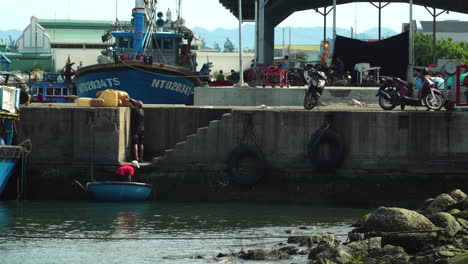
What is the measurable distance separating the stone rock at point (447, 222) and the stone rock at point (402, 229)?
382 mm

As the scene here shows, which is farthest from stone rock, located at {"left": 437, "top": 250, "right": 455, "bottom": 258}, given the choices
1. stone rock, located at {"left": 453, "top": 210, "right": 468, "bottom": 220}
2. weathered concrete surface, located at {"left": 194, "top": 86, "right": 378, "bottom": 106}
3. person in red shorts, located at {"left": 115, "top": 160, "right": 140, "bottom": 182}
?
weathered concrete surface, located at {"left": 194, "top": 86, "right": 378, "bottom": 106}

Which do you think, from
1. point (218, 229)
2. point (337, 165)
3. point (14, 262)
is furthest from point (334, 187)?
point (14, 262)

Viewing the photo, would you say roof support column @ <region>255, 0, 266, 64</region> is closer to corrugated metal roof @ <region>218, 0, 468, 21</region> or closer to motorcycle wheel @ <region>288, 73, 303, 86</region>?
corrugated metal roof @ <region>218, 0, 468, 21</region>

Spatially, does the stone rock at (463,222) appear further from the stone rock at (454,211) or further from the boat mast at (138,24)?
the boat mast at (138,24)

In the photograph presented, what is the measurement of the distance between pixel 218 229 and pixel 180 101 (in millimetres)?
15315

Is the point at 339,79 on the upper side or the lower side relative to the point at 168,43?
lower

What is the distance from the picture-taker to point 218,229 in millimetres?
20812

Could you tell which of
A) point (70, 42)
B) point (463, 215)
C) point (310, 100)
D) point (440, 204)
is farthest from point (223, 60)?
point (463, 215)

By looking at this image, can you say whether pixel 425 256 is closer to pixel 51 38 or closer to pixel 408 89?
pixel 408 89

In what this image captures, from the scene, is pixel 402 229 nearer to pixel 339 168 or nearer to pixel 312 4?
pixel 339 168

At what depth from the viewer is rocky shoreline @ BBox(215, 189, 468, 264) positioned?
639 inches

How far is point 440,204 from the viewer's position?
20.5 m

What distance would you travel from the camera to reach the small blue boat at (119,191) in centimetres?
2416

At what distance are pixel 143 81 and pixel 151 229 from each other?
13.6m
